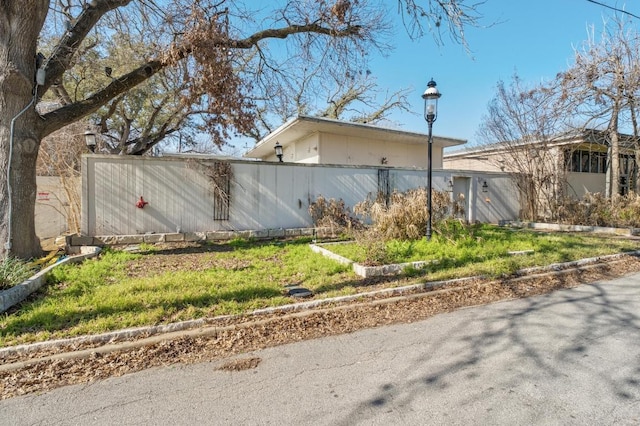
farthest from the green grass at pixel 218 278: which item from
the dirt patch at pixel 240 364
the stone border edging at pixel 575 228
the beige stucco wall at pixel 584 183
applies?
the beige stucco wall at pixel 584 183

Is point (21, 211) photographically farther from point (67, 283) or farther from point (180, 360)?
point (180, 360)

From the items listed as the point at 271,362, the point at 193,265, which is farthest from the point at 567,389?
the point at 193,265

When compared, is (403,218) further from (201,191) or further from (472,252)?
(201,191)

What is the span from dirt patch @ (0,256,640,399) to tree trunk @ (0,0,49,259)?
389 centimetres

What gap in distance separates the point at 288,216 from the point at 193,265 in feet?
13.1

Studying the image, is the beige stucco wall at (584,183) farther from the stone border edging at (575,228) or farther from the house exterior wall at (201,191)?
the house exterior wall at (201,191)

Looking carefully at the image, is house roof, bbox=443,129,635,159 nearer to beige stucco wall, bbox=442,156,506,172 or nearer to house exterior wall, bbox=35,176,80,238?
beige stucco wall, bbox=442,156,506,172

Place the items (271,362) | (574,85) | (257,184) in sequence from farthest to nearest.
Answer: (574,85), (257,184), (271,362)

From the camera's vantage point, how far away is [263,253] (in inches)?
278

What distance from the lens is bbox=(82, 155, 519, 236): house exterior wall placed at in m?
7.84

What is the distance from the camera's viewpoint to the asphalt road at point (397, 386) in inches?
83.7

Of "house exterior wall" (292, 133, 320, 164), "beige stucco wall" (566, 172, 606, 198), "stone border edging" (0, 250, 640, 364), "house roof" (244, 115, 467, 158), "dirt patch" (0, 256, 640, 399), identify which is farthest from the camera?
"beige stucco wall" (566, 172, 606, 198)

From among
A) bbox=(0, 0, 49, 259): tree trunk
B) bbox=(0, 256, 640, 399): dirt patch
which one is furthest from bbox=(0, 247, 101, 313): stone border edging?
bbox=(0, 256, 640, 399): dirt patch

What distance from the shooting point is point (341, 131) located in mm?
12219
